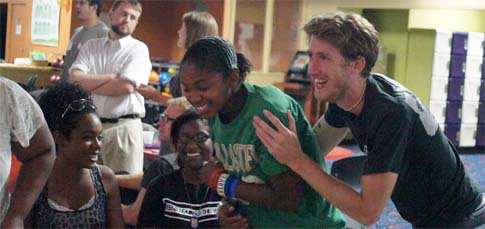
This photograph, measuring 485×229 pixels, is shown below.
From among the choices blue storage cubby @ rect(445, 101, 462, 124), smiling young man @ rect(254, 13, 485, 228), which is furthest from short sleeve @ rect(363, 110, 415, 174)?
blue storage cubby @ rect(445, 101, 462, 124)

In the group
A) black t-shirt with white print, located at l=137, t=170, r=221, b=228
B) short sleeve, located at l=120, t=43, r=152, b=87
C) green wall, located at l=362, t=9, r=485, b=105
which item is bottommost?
black t-shirt with white print, located at l=137, t=170, r=221, b=228

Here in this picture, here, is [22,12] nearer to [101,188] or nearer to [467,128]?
[101,188]

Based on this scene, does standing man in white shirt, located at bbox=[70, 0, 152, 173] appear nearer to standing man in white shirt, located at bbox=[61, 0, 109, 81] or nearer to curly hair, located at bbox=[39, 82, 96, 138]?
standing man in white shirt, located at bbox=[61, 0, 109, 81]

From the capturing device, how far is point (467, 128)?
7.17 ft

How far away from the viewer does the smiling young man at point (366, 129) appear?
826 mm

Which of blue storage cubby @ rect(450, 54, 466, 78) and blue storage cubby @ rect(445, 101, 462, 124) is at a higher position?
blue storage cubby @ rect(450, 54, 466, 78)

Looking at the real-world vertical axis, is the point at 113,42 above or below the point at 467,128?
above

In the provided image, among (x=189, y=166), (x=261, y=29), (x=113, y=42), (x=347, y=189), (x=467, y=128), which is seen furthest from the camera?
(x=467, y=128)

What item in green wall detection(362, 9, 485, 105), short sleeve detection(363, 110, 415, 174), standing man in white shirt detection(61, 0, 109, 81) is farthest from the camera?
standing man in white shirt detection(61, 0, 109, 81)

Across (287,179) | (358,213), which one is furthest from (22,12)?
(358,213)

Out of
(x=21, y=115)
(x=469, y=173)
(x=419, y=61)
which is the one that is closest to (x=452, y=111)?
(x=419, y=61)

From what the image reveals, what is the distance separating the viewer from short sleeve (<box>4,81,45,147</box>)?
92cm

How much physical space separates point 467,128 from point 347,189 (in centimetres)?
149

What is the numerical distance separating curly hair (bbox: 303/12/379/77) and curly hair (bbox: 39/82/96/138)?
1.50ft
